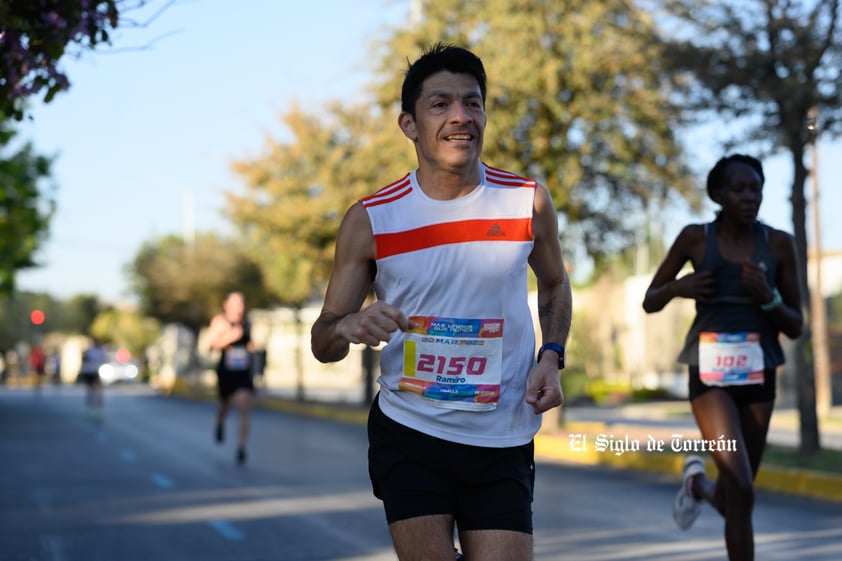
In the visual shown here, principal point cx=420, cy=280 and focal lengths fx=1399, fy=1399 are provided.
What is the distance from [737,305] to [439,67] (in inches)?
107

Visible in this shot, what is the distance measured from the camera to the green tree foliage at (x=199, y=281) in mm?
45031

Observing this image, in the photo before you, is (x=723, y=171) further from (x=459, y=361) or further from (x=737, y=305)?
(x=459, y=361)

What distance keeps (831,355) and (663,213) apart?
8.81 meters

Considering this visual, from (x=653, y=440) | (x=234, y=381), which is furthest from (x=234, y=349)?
(x=653, y=440)

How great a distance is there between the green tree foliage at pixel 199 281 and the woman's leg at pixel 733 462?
1435 inches

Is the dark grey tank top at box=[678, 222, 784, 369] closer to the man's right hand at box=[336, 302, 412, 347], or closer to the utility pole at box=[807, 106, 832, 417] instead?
the man's right hand at box=[336, 302, 412, 347]

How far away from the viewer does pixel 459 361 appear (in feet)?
12.8

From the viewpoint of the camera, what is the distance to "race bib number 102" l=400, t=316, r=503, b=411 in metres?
3.90

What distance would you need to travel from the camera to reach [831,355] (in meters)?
28.5

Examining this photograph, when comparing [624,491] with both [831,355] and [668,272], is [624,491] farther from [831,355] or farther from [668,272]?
[831,355]

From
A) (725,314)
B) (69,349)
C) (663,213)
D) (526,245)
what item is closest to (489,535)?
(526,245)

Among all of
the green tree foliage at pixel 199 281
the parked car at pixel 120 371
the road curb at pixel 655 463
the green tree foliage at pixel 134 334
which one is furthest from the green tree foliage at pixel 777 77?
the green tree foliage at pixel 134 334

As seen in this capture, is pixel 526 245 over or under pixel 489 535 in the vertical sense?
over

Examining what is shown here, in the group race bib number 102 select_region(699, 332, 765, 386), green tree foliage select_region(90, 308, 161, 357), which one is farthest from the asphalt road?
green tree foliage select_region(90, 308, 161, 357)
